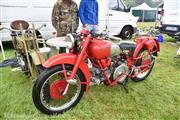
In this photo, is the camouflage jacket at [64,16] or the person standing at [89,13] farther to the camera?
the person standing at [89,13]

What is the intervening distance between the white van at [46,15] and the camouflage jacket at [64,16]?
2580 mm

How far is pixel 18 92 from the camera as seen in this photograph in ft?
12.2

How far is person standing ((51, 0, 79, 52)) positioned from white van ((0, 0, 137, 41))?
8.36 ft

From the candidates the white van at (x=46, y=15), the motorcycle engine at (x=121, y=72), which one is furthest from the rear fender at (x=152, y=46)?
the white van at (x=46, y=15)

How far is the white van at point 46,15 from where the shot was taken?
643 cm

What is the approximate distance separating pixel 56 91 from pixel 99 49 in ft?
2.73

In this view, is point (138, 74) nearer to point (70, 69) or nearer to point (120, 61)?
point (120, 61)

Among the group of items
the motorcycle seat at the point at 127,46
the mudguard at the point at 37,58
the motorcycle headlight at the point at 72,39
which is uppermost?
the motorcycle headlight at the point at 72,39

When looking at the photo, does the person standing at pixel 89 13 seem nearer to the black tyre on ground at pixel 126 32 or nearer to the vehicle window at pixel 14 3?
the vehicle window at pixel 14 3

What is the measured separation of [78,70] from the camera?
2.97 metres

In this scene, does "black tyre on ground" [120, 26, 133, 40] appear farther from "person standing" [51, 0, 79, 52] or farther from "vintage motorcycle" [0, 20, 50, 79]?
"vintage motorcycle" [0, 20, 50, 79]

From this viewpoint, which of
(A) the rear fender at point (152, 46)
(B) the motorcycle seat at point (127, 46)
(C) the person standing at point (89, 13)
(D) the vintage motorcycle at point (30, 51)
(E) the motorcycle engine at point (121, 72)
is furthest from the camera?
(C) the person standing at point (89, 13)

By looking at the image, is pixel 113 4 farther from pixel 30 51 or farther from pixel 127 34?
pixel 30 51

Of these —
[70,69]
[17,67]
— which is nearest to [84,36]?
[70,69]
